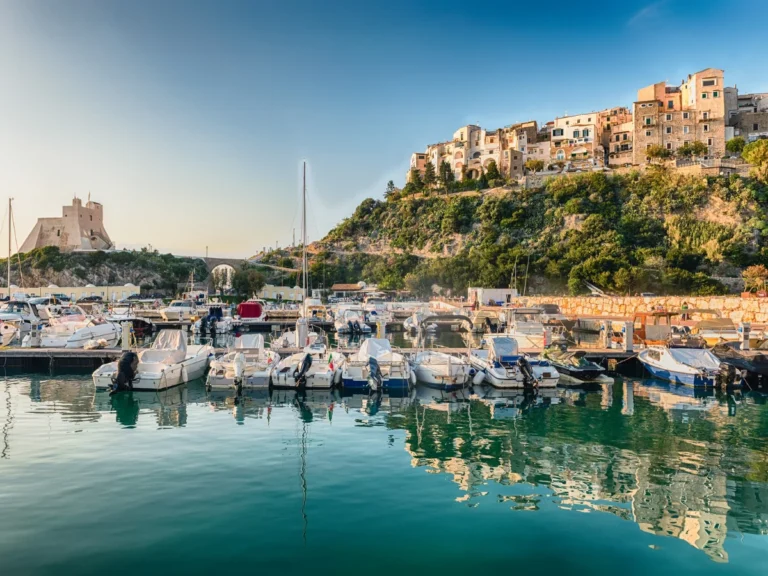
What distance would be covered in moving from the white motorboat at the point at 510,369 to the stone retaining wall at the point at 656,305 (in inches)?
942

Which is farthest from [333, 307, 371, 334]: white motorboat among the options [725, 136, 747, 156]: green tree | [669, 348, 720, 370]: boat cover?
[725, 136, 747, 156]: green tree

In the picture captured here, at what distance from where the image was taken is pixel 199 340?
38.6 m

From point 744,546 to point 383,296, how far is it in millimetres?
59038

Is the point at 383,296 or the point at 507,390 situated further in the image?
the point at 383,296

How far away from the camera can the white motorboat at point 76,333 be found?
96.5 ft

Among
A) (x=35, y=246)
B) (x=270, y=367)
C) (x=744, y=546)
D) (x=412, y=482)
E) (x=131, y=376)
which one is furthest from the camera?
(x=35, y=246)

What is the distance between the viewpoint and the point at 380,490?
10727mm

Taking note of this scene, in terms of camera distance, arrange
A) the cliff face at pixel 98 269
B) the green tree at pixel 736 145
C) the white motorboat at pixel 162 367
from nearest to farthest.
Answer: the white motorboat at pixel 162 367
the green tree at pixel 736 145
the cliff face at pixel 98 269

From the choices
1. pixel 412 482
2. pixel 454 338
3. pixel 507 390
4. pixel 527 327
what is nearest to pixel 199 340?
pixel 454 338

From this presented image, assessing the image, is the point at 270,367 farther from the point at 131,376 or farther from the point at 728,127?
the point at 728,127

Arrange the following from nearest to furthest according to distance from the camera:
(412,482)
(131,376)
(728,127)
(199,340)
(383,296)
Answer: (412,482) → (131,376) → (199,340) → (383,296) → (728,127)

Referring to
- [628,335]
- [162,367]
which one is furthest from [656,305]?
[162,367]

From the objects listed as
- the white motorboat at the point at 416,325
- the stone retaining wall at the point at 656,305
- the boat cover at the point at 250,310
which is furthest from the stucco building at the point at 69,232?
the stone retaining wall at the point at 656,305

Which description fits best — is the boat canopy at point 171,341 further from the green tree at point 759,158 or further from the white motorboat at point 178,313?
the green tree at point 759,158
